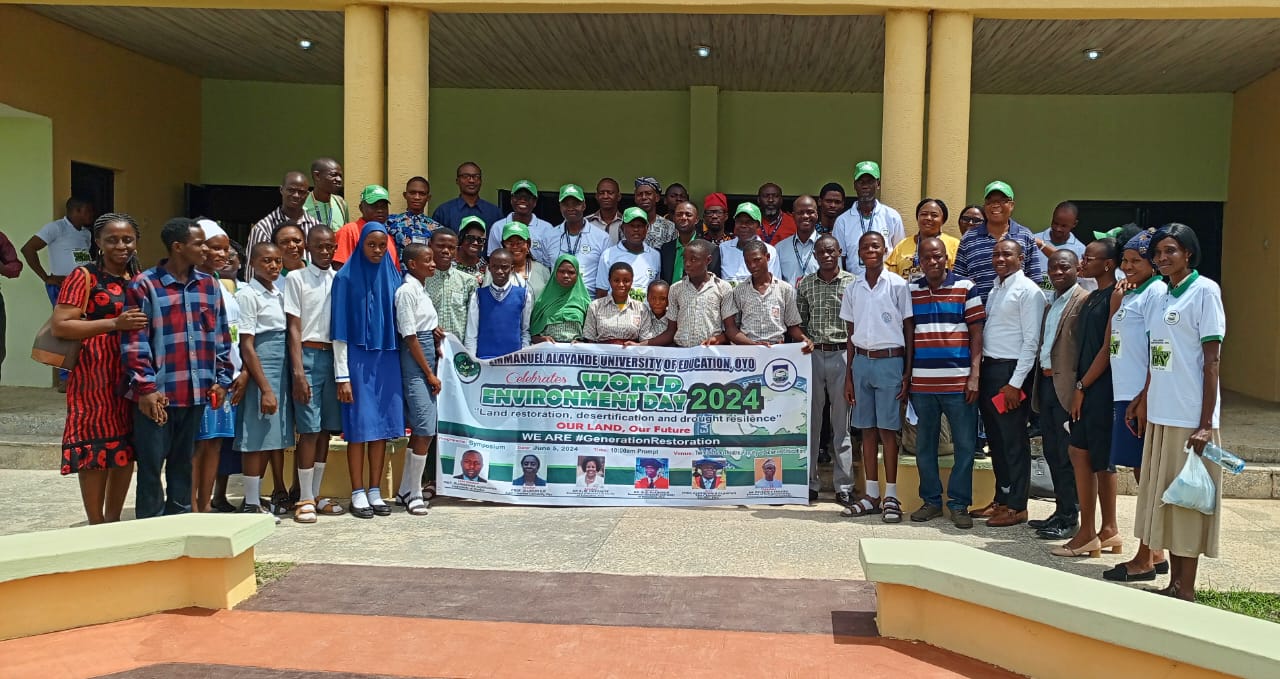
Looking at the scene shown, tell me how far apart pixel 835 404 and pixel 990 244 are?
5.12 ft

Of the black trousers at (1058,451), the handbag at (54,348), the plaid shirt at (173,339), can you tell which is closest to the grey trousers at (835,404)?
the black trousers at (1058,451)

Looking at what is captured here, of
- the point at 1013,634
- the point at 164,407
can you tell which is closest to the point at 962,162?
the point at 1013,634

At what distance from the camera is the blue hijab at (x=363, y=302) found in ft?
20.7

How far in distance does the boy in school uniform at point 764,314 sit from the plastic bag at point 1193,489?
2.59 m

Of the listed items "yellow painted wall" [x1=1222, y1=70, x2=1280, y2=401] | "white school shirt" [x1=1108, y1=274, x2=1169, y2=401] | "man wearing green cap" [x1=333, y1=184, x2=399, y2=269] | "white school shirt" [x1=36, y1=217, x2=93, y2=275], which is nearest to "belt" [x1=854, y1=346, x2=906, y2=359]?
"white school shirt" [x1=1108, y1=274, x2=1169, y2=401]

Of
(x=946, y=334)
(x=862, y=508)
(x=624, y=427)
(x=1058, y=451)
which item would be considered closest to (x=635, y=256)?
(x=624, y=427)

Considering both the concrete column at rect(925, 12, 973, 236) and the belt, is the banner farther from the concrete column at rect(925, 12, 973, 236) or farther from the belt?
the concrete column at rect(925, 12, 973, 236)

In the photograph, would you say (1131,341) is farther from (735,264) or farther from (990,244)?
(735,264)

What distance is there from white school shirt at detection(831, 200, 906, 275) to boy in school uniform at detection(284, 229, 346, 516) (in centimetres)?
386

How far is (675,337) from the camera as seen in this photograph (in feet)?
22.9

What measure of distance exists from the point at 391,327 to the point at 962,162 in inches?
184

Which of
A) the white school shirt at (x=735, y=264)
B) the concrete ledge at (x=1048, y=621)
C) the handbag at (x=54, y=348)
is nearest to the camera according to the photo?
the concrete ledge at (x=1048, y=621)

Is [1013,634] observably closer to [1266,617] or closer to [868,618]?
[868,618]

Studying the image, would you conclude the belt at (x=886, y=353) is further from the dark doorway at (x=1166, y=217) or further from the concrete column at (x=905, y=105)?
the dark doorway at (x=1166, y=217)
